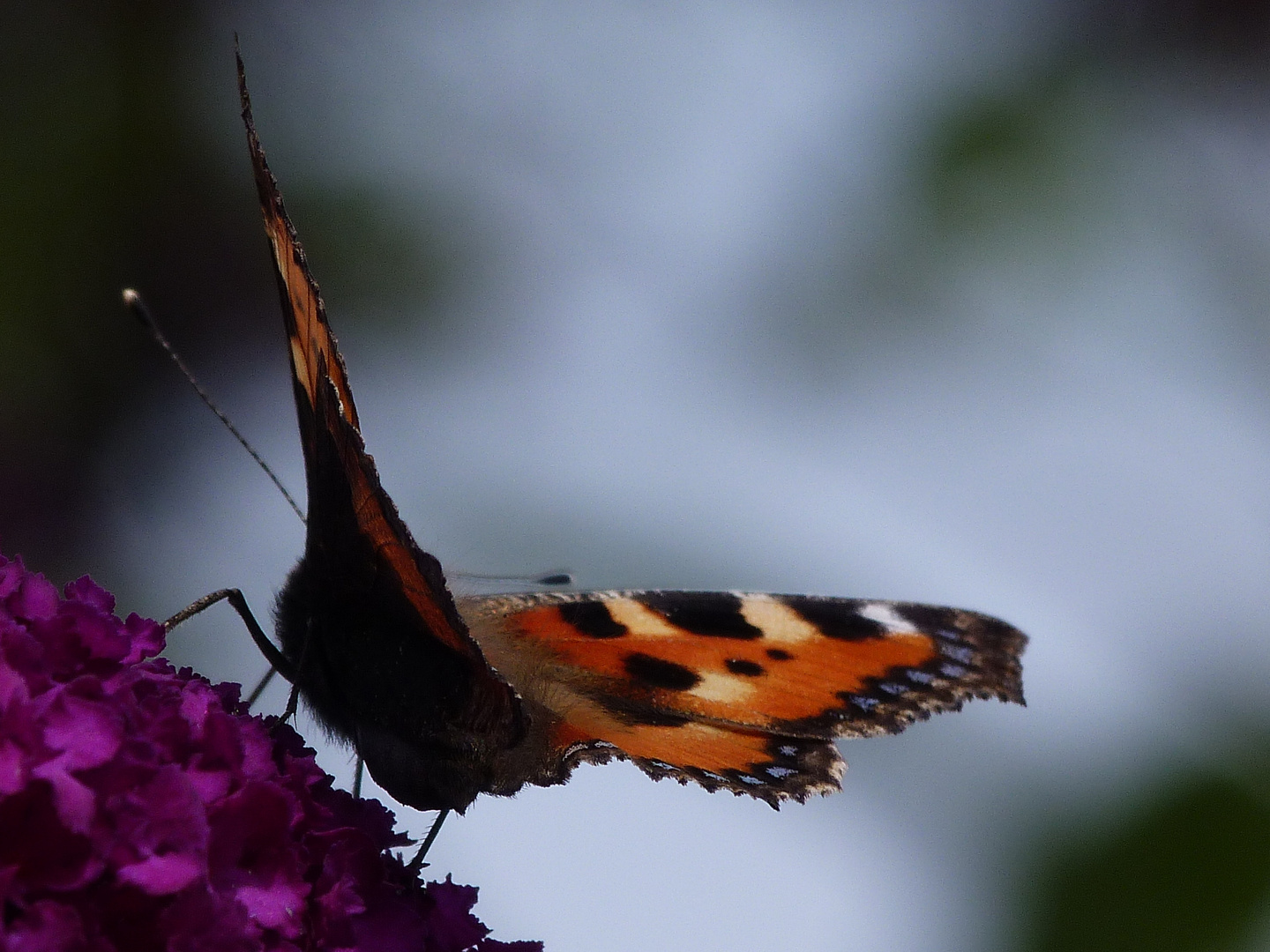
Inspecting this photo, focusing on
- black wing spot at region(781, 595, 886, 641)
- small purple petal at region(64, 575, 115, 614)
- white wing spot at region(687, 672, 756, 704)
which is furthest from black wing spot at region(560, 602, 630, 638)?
small purple petal at region(64, 575, 115, 614)

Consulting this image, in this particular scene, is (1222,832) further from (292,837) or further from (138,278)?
(138,278)

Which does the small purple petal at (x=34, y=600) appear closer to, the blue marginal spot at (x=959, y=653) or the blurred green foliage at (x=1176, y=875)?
the blue marginal spot at (x=959, y=653)

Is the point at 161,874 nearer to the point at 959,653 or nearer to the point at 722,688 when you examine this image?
the point at 722,688

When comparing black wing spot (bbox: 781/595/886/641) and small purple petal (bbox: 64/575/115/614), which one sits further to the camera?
black wing spot (bbox: 781/595/886/641)

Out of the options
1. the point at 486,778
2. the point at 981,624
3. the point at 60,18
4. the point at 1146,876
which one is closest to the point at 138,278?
the point at 60,18

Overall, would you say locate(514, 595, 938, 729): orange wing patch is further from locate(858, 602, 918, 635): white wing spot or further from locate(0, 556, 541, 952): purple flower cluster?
locate(0, 556, 541, 952): purple flower cluster

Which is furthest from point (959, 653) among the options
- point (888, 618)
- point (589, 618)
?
point (589, 618)

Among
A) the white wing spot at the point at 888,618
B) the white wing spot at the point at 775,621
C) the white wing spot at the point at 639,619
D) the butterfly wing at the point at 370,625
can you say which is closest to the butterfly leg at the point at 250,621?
the butterfly wing at the point at 370,625

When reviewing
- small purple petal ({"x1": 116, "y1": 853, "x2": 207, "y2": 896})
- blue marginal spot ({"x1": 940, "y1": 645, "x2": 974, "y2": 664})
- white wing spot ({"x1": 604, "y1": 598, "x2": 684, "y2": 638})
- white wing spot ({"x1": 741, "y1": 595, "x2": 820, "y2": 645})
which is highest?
blue marginal spot ({"x1": 940, "y1": 645, "x2": 974, "y2": 664})
